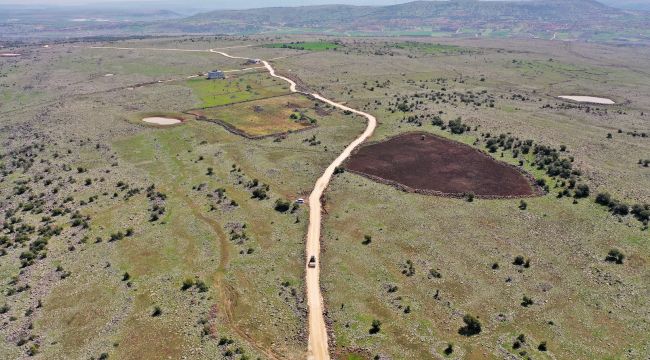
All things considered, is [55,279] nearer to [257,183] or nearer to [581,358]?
[257,183]

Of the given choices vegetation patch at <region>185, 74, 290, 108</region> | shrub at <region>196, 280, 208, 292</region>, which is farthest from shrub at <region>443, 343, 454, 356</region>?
vegetation patch at <region>185, 74, 290, 108</region>

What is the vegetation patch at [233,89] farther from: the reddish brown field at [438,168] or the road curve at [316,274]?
the reddish brown field at [438,168]

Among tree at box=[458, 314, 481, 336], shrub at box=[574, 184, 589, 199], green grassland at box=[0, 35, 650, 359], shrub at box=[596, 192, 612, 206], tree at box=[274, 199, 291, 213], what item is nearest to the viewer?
green grassland at box=[0, 35, 650, 359]

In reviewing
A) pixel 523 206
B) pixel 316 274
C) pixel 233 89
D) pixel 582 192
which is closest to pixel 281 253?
pixel 316 274

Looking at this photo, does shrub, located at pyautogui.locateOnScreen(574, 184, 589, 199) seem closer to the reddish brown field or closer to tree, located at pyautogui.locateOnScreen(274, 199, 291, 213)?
the reddish brown field

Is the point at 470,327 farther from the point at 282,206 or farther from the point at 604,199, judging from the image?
the point at 604,199

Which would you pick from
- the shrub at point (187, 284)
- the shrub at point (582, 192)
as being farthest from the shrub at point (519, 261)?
the shrub at point (187, 284)

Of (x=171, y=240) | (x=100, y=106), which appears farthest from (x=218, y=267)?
(x=100, y=106)
